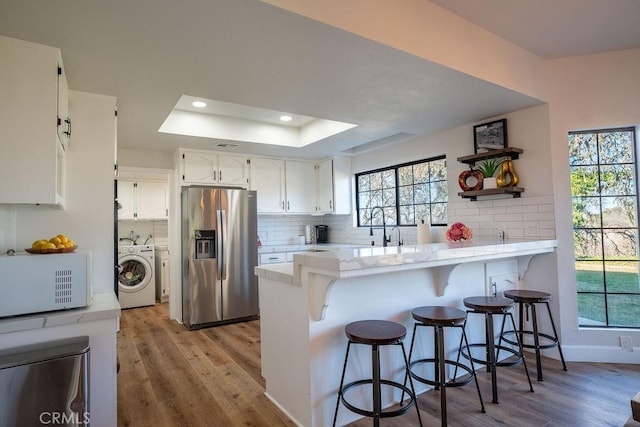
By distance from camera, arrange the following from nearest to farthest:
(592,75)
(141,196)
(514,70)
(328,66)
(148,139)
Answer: (328,66) → (514,70) → (592,75) → (148,139) → (141,196)

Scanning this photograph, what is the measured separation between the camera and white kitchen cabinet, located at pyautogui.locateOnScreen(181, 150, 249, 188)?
4277 mm

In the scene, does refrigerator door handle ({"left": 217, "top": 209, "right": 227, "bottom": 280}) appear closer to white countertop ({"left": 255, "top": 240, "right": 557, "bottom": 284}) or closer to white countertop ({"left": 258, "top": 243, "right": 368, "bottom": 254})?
white countertop ({"left": 258, "top": 243, "right": 368, "bottom": 254})

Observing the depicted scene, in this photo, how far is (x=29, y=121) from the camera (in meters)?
1.82

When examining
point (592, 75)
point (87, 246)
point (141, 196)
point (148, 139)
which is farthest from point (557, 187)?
point (141, 196)

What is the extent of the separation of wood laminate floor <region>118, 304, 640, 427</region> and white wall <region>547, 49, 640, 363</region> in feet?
0.62

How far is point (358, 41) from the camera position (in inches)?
75.0

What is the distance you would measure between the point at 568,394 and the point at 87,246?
3.51 m

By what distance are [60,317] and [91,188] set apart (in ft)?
3.85

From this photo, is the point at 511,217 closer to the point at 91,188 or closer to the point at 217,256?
the point at 217,256

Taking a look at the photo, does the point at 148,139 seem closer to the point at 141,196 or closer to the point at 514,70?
the point at 141,196

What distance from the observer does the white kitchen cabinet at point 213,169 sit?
428cm

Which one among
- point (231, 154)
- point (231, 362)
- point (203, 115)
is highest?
point (203, 115)

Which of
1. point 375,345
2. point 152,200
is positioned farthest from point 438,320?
point 152,200

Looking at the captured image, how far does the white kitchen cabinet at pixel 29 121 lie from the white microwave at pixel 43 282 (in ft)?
1.36
